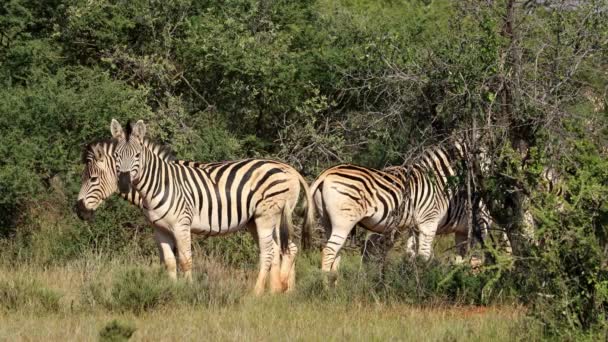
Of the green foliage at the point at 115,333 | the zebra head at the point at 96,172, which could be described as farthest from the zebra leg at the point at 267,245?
the green foliage at the point at 115,333

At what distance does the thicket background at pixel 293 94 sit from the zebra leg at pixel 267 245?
1778mm

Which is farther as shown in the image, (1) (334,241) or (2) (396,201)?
(2) (396,201)

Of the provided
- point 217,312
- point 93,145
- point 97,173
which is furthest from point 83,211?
point 217,312

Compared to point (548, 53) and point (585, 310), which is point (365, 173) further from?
point (585, 310)

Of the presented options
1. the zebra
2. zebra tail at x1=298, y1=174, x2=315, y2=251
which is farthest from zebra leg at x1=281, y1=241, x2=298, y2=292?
the zebra

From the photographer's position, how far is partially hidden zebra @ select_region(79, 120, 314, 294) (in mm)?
13008

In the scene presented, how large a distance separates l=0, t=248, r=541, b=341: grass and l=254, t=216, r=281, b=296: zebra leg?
1.07 feet

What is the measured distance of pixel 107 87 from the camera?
52.0 feet

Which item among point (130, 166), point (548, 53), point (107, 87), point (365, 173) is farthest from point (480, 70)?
point (107, 87)

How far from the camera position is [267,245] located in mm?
13547

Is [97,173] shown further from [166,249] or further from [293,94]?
[293,94]

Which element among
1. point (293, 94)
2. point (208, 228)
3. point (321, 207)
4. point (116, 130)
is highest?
point (293, 94)

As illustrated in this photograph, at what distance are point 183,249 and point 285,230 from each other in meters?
1.40

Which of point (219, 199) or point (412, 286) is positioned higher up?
point (219, 199)
